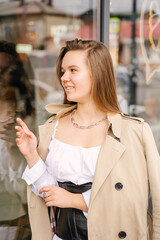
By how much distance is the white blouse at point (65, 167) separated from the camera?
138cm

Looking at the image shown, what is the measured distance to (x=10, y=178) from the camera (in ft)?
7.72

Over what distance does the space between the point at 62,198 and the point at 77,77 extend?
615 mm

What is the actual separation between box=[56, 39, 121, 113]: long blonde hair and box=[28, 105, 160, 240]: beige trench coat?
0.37ft

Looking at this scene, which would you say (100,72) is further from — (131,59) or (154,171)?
(131,59)

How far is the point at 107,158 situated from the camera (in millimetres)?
1353

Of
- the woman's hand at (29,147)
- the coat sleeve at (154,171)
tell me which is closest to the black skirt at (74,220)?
the woman's hand at (29,147)

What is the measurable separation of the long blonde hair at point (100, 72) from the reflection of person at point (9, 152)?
984 millimetres

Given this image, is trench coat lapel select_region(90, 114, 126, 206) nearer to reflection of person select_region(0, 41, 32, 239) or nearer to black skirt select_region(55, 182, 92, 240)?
black skirt select_region(55, 182, 92, 240)

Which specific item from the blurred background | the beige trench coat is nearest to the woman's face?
the beige trench coat

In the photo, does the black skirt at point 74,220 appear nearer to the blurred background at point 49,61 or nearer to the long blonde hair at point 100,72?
the long blonde hair at point 100,72

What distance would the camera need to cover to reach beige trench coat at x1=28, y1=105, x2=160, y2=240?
4.42 feet

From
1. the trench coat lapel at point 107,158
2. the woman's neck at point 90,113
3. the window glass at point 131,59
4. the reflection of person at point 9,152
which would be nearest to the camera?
the trench coat lapel at point 107,158

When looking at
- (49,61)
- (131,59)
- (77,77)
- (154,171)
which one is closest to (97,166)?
(154,171)

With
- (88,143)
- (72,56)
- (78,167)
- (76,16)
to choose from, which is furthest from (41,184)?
(76,16)
